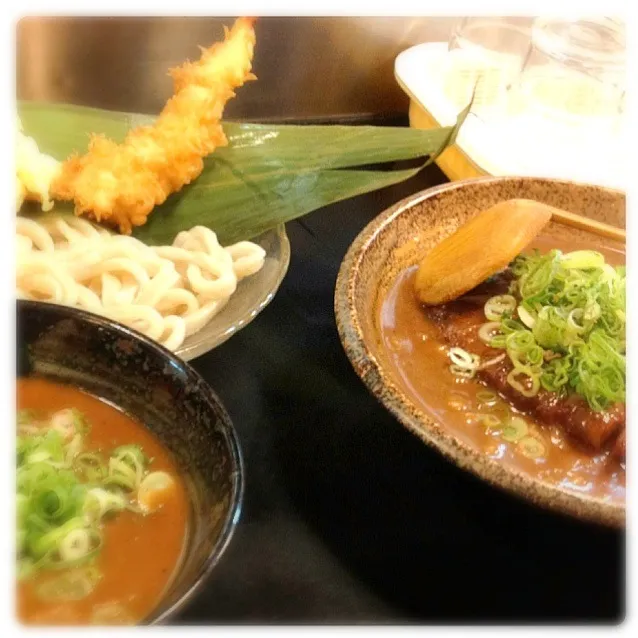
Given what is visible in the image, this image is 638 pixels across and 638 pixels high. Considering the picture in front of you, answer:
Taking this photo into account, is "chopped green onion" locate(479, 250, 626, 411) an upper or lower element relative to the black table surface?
upper

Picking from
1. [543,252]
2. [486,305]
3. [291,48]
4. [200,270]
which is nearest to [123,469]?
[200,270]

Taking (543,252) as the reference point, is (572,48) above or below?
above

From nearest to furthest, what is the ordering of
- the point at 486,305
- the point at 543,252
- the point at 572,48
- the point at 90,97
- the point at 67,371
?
the point at 67,371 < the point at 486,305 < the point at 543,252 < the point at 90,97 < the point at 572,48

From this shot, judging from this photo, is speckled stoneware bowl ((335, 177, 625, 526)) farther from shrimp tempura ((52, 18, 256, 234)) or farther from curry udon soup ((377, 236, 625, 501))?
shrimp tempura ((52, 18, 256, 234))

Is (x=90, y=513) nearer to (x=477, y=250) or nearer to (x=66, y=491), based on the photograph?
(x=66, y=491)

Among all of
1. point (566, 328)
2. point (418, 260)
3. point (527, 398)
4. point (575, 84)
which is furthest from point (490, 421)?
point (575, 84)

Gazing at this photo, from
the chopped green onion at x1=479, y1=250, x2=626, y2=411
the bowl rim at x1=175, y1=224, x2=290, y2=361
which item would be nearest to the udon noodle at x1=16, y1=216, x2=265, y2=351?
the bowl rim at x1=175, y1=224, x2=290, y2=361

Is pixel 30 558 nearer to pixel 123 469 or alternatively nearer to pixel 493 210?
pixel 123 469
